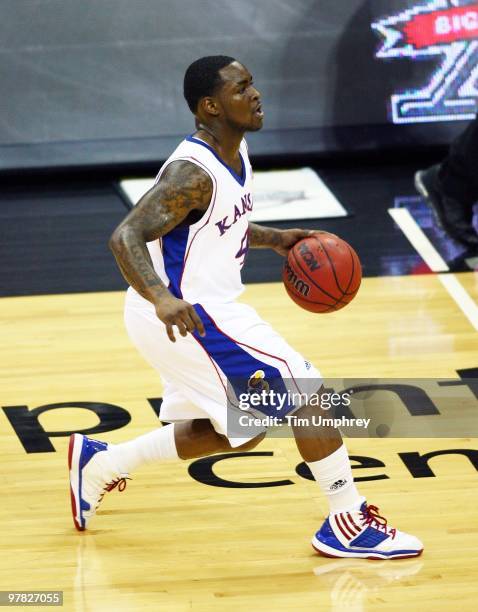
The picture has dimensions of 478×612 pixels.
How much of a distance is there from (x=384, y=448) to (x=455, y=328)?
158cm

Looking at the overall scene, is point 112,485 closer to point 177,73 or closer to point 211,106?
point 211,106

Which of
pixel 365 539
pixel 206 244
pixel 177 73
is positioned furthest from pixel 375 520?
pixel 177 73

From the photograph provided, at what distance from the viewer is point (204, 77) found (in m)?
4.62

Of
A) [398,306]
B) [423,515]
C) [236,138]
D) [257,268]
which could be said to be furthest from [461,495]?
[257,268]

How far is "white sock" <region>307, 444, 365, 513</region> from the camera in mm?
4504

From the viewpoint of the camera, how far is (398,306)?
729 centimetres

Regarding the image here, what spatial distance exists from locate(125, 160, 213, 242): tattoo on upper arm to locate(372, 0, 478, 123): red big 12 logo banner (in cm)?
552

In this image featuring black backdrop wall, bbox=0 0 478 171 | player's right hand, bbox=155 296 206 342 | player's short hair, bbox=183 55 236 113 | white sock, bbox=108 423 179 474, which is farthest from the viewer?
black backdrop wall, bbox=0 0 478 171

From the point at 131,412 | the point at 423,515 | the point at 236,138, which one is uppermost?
the point at 236,138

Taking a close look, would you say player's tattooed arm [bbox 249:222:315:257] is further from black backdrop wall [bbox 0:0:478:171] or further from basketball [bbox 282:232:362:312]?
black backdrop wall [bbox 0:0:478:171]

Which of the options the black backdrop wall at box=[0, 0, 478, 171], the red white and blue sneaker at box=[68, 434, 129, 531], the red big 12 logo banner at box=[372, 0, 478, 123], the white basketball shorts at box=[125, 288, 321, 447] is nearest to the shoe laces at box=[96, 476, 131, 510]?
the red white and blue sneaker at box=[68, 434, 129, 531]

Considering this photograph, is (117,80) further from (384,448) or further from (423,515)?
(423,515)

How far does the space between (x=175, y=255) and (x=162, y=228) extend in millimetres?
203

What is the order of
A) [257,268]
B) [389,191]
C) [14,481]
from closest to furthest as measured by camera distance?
[14,481] < [257,268] < [389,191]
